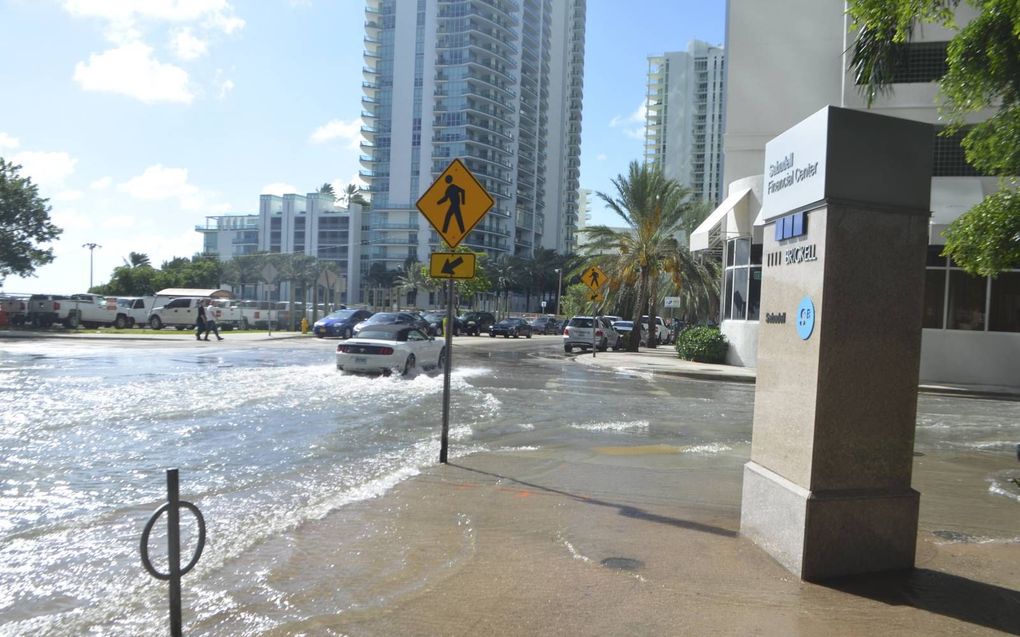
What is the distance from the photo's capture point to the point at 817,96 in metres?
28.3

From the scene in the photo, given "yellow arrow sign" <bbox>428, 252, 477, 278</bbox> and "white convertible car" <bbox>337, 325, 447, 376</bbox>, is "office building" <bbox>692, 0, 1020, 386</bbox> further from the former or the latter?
"yellow arrow sign" <bbox>428, 252, 477, 278</bbox>

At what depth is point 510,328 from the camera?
52031 mm

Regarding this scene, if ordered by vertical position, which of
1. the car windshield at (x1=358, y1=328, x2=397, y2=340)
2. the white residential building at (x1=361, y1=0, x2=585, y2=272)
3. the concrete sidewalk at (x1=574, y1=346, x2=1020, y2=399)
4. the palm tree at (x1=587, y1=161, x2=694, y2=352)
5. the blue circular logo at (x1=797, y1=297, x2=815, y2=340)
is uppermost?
the white residential building at (x1=361, y1=0, x2=585, y2=272)

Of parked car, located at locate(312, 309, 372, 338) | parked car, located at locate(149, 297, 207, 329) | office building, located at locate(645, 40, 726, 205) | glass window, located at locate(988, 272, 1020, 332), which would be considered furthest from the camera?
office building, located at locate(645, 40, 726, 205)

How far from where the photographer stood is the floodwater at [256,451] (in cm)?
482

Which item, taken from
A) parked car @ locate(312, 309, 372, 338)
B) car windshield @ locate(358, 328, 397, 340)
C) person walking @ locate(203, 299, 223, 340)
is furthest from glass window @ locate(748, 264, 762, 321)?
person walking @ locate(203, 299, 223, 340)

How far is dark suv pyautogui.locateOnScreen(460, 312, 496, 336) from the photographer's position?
51213 millimetres

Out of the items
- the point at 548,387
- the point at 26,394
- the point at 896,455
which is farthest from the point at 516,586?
the point at 548,387

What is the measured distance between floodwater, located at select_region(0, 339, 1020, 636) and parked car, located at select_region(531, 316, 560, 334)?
42.0 m

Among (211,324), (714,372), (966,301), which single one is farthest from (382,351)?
(211,324)

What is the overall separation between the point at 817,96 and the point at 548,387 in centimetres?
1758

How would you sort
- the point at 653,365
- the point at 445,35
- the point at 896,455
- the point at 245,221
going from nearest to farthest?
the point at 896,455 < the point at 653,365 < the point at 445,35 < the point at 245,221

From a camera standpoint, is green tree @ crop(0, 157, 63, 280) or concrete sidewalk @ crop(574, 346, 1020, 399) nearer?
concrete sidewalk @ crop(574, 346, 1020, 399)

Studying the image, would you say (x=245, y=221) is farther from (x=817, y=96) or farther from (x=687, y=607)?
(x=687, y=607)
